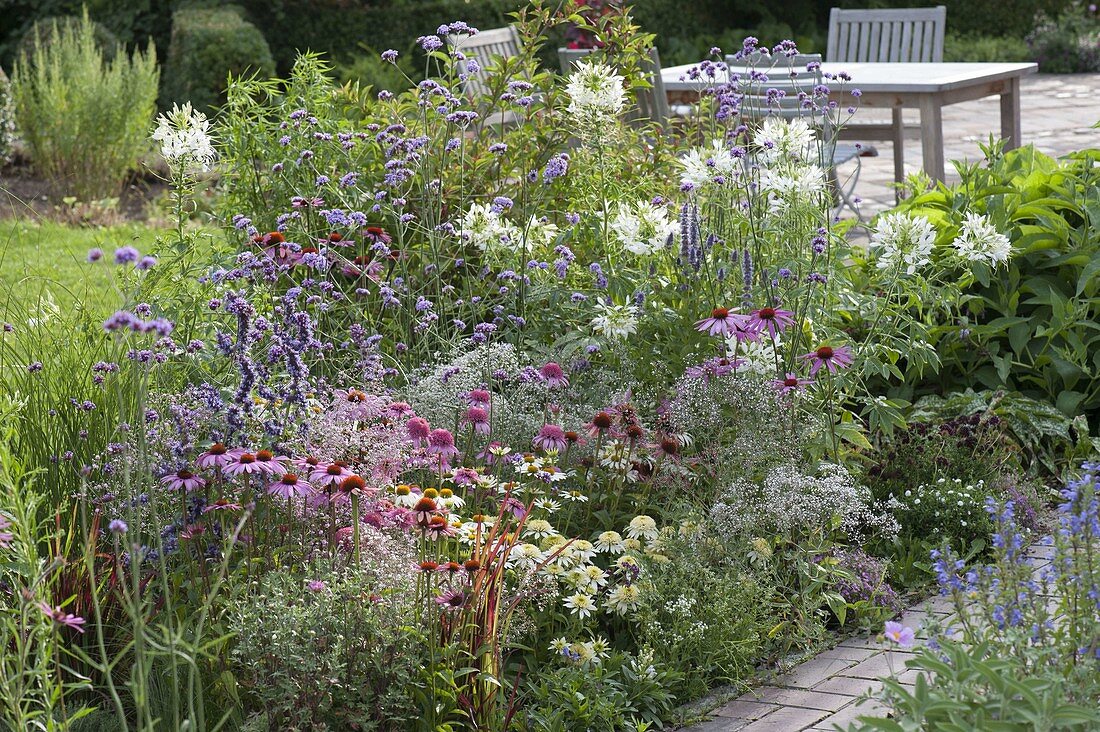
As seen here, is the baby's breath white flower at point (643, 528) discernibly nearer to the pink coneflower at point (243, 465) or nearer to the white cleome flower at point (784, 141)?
the pink coneflower at point (243, 465)

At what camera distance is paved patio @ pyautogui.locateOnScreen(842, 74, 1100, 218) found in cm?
963

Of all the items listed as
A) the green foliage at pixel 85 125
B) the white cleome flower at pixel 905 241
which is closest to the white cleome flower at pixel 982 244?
the white cleome flower at pixel 905 241

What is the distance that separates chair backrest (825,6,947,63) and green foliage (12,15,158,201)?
5.09m

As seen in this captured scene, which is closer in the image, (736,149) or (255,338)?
(255,338)

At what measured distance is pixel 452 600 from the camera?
2609mm

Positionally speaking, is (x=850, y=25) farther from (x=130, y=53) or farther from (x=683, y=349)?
(x=130, y=53)

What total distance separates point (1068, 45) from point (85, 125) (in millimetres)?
13509

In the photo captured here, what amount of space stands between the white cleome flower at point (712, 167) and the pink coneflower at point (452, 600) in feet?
5.17

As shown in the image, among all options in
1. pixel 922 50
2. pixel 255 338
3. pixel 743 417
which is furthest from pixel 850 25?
pixel 255 338

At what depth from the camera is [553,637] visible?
9.89ft

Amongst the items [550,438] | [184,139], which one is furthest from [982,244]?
[184,139]

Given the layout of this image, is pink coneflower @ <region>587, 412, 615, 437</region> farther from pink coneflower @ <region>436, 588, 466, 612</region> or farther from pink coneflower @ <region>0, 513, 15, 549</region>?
pink coneflower @ <region>0, 513, 15, 549</region>

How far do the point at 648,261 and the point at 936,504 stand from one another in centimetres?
120

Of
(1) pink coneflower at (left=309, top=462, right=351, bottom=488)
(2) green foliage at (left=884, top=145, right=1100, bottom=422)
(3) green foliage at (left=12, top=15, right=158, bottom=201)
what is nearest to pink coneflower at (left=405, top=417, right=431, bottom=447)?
(1) pink coneflower at (left=309, top=462, right=351, bottom=488)
